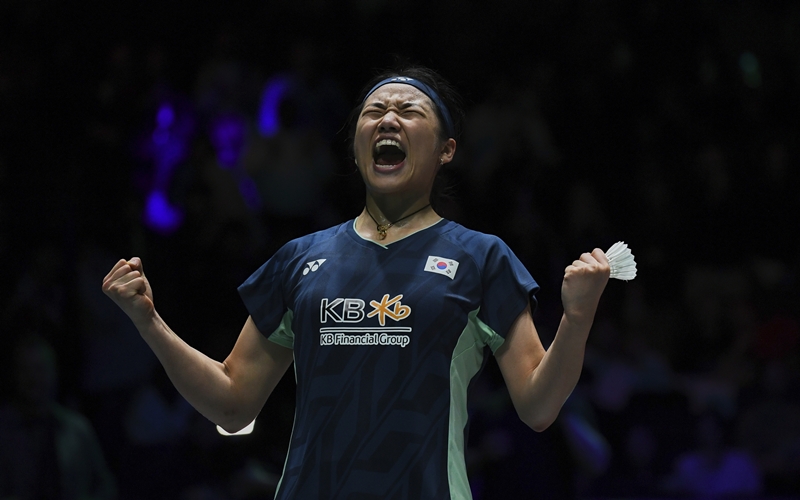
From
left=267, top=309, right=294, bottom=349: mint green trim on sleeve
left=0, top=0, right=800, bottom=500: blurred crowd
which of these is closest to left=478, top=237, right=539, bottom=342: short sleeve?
left=267, top=309, right=294, bottom=349: mint green trim on sleeve

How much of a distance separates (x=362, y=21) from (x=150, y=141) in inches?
79.5

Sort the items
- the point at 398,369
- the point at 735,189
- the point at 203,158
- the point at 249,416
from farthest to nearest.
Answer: the point at 735,189 → the point at 203,158 → the point at 249,416 → the point at 398,369

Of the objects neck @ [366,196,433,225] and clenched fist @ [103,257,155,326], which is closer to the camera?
clenched fist @ [103,257,155,326]

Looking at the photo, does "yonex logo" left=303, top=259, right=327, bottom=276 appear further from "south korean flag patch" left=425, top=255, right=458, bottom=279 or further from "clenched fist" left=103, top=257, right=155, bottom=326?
"clenched fist" left=103, top=257, right=155, bottom=326

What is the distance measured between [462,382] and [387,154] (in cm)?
70

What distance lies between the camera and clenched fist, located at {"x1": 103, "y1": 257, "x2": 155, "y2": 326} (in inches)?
103

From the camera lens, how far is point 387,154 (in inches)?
113

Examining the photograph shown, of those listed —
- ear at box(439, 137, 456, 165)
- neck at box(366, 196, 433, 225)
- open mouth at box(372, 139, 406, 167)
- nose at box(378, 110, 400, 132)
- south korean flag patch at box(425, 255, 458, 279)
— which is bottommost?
south korean flag patch at box(425, 255, 458, 279)

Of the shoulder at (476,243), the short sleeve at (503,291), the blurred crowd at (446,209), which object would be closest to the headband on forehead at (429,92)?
the shoulder at (476,243)

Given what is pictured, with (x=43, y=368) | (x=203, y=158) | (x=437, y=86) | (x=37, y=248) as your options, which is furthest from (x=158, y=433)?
(x=437, y=86)

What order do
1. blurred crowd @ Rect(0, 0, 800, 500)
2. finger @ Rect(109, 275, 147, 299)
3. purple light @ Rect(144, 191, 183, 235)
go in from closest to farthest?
finger @ Rect(109, 275, 147, 299) < blurred crowd @ Rect(0, 0, 800, 500) < purple light @ Rect(144, 191, 183, 235)

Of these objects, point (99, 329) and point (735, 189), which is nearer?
point (99, 329)

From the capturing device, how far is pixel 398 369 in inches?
100

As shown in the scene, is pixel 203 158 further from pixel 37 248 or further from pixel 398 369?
pixel 398 369
